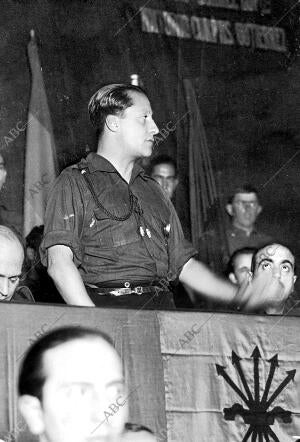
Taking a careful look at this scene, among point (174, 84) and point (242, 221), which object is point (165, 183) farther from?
point (174, 84)

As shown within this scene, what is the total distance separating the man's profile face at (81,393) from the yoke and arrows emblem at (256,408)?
0.78 m

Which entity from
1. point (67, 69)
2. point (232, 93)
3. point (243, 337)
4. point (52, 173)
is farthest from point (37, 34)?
point (243, 337)

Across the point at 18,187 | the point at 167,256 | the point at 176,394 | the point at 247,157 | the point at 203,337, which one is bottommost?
the point at 176,394

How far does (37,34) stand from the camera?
17.7ft

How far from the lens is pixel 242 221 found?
5426 mm

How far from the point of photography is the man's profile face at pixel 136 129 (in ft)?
11.1

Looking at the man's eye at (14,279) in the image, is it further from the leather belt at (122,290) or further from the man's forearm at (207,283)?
the man's forearm at (207,283)

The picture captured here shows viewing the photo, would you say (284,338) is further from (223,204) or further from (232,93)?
(232,93)

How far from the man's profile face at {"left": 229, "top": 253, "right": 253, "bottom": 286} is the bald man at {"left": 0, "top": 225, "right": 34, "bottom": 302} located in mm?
1592

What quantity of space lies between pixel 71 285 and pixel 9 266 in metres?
0.24

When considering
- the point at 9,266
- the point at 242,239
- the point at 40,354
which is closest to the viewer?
the point at 40,354

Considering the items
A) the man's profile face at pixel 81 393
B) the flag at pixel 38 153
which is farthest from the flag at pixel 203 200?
the man's profile face at pixel 81 393

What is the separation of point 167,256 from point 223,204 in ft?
7.62

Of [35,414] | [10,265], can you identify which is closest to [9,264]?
[10,265]
